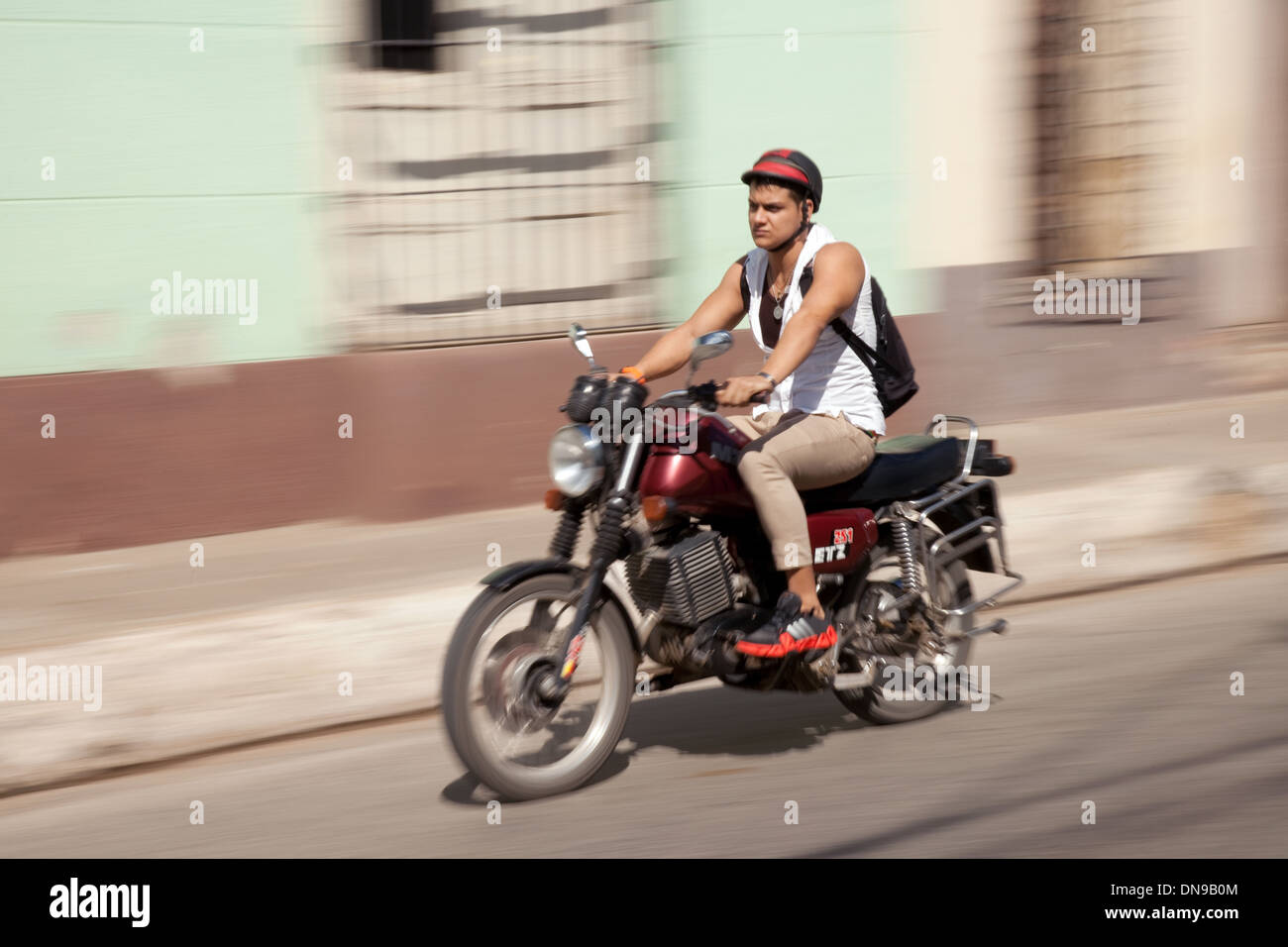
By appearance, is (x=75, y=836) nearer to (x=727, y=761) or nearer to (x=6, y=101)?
(x=727, y=761)

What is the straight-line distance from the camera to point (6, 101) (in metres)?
6.56

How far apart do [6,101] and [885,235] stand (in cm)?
480

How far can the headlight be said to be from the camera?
176 inches

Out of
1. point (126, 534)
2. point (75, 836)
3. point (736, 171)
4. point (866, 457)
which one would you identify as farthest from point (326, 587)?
point (736, 171)

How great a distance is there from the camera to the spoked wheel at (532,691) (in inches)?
172

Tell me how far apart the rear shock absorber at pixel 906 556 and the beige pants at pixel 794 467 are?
0.34 metres

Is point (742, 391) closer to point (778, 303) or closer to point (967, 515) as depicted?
point (778, 303)

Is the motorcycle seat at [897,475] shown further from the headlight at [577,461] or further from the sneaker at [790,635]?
the headlight at [577,461]

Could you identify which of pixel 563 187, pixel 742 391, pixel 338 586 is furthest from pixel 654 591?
pixel 563 187

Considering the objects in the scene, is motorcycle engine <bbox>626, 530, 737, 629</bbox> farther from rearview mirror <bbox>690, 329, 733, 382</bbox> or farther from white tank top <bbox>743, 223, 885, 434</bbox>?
rearview mirror <bbox>690, 329, 733, 382</bbox>

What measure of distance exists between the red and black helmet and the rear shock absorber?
112 cm

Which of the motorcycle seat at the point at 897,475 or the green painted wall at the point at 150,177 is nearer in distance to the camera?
the motorcycle seat at the point at 897,475

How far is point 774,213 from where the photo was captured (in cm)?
481

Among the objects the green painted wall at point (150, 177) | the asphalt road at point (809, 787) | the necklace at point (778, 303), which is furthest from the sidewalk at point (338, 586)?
the necklace at point (778, 303)
